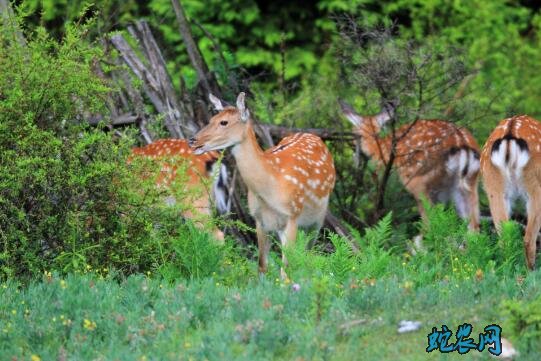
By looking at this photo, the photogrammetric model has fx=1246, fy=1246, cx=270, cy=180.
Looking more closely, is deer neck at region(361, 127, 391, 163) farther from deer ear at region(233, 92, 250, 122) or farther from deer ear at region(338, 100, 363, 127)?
deer ear at region(233, 92, 250, 122)

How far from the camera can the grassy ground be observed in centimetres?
607

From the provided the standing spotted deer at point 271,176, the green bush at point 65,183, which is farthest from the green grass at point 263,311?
the standing spotted deer at point 271,176

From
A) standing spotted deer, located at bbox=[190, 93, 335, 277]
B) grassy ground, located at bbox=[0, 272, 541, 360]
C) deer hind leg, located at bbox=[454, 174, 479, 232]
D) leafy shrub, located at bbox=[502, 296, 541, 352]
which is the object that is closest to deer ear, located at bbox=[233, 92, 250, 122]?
standing spotted deer, located at bbox=[190, 93, 335, 277]

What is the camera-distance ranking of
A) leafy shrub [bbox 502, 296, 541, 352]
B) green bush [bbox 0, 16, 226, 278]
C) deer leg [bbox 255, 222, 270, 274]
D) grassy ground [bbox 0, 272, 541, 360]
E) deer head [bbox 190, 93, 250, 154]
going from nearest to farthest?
leafy shrub [bbox 502, 296, 541, 352], grassy ground [bbox 0, 272, 541, 360], green bush [bbox 0, 16, 226, 278], deer head [bbox 190, 93, 250, 154], deer leg [bbox 255, 222, 270, 274]

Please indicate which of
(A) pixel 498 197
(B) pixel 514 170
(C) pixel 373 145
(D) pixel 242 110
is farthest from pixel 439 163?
(D) pixel 242 110

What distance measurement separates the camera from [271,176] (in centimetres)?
978

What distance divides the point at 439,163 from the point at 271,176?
9.32 ft

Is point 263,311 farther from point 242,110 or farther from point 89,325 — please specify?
point 242,110

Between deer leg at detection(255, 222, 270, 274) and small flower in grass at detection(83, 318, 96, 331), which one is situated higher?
small flower in grass at detection(83, 318, 96, 331)

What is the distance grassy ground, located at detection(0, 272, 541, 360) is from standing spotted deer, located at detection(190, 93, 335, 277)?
2293mm

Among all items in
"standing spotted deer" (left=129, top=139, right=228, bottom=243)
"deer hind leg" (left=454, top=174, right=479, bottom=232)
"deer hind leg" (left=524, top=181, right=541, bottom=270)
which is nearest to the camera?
"deer hind leg" (left=524, top=181, right=541, bottom=270)

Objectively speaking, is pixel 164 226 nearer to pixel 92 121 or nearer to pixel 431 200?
pixel 92 121

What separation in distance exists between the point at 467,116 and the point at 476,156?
40 cm

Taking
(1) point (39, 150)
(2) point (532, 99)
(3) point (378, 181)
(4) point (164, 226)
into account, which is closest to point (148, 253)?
(4) point (164, 226)
